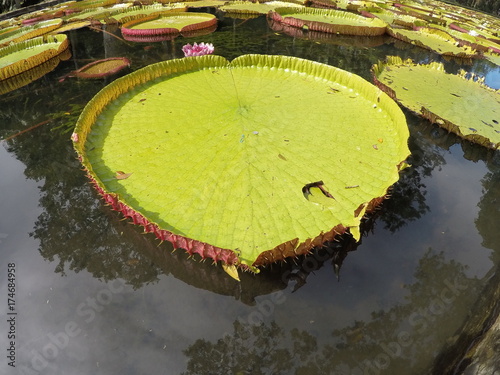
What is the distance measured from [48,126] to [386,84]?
4.16m

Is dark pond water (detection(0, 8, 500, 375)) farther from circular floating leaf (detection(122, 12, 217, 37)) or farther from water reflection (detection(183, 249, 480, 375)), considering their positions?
circular floating leaf (detection(122, 12, 217, 37))

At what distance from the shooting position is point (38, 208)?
2.60m

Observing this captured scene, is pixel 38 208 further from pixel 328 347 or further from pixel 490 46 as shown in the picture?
pixel 490 46

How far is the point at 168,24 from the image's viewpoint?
6.71m

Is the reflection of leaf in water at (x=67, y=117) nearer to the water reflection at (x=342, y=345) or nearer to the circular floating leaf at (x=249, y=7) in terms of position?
the water reflection at (x=342, y=345)

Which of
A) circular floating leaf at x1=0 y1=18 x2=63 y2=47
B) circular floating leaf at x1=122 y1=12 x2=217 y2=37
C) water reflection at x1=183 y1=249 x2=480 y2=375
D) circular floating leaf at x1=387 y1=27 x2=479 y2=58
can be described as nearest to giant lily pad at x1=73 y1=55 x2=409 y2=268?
water reflection at x1=183 y1=249 x2=480 y2=375

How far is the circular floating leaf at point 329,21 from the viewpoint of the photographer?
6.43 metres

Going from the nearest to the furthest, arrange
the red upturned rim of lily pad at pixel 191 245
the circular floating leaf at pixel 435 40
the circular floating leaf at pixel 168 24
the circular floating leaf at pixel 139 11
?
the red upturned rim of lily pad at pixel 191 245 → the circular floating leaf at pixel 435 40 → the circular floating leaf at pixel 168 24 → the circular floating leaf at pixel 139 11
